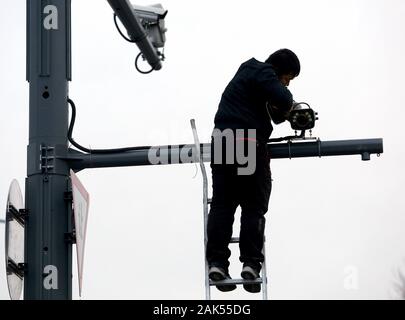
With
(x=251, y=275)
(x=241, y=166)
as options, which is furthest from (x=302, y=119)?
(x=251, y=275)

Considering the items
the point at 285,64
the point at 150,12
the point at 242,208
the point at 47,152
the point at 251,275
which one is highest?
the point at 150,12

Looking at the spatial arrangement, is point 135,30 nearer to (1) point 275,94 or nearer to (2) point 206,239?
(1) point 275,94

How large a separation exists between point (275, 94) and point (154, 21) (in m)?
1.62

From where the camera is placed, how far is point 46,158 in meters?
13.6

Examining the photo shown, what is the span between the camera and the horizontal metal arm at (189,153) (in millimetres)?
13227

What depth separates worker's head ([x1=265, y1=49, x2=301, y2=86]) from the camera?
13.6 metres

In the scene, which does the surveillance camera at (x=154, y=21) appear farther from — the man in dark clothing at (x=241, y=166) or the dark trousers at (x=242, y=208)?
the dark trousers at (x=242, y=208)

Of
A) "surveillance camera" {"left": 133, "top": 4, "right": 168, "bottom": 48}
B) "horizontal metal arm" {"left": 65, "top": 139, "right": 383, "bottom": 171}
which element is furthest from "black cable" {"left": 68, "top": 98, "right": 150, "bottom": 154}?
"surveillance camera" {"left": 133, "top": 4, "right": 168, "bottom": 48}

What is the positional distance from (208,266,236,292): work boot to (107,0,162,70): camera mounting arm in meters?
2.38

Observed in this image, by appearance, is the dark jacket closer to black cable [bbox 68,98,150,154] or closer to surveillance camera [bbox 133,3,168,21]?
black cable [bbox 68,98,150,154]

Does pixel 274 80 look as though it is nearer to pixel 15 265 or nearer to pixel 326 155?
pixel 326 155

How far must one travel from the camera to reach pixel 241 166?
13.3 m
